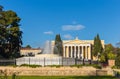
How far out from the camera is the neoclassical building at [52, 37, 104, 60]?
438 feet

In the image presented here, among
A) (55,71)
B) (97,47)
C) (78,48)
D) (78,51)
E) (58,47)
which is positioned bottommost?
(55,71)

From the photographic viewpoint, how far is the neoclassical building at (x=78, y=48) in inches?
5261

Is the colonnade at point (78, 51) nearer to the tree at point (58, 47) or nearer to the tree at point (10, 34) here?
the tree at point (58, 47)

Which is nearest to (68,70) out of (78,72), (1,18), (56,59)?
(78,72)

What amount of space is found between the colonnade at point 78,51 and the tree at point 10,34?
6536cm

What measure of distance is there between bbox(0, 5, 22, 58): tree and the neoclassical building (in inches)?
2586

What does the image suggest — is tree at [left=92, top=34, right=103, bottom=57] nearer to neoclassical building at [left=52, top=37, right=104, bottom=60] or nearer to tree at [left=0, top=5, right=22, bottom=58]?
neoclassical building at [left=52, top=37, right=104, bottom=60]

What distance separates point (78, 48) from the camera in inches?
5300

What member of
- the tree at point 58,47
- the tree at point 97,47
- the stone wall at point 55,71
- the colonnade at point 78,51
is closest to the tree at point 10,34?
the tree at point 58,47

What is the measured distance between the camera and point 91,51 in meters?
135

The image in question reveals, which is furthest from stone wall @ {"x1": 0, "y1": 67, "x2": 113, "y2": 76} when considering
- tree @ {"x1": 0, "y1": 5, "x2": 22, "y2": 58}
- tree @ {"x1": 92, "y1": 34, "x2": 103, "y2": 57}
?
tree @ {"x1": 92, "y1": 34, "x2": 103, "y2": 57}

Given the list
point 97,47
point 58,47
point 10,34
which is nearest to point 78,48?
point 97,47

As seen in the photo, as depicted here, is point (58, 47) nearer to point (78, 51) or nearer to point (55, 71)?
point (78, 51)

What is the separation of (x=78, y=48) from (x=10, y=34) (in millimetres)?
71507
